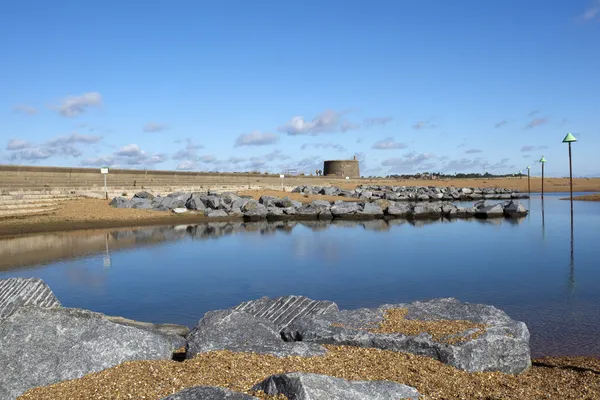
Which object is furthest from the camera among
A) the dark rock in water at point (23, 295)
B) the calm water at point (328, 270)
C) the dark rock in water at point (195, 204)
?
the dark rock in water at point (195, 204)

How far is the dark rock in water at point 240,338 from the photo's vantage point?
637 centimetres

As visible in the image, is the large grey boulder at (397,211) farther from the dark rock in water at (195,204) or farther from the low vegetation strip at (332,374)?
the low vegetation strip at (332,374)

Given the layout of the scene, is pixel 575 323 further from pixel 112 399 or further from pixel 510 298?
pixel 112 399

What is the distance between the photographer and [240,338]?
6.88 m

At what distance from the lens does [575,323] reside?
30.6 feet

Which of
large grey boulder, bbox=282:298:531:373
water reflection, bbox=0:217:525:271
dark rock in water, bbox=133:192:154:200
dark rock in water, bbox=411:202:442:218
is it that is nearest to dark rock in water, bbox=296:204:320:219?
water reflection, bbox=0:217:525:271

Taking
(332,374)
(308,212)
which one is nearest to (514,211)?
(308,212)

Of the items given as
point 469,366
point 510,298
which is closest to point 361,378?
point 469,366

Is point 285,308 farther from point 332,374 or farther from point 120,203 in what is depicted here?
point 120,203

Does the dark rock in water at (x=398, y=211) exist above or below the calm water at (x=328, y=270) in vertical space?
above

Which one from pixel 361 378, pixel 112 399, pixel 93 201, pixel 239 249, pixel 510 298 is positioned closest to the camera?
pixel 112 399

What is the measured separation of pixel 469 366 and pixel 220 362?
294 cm

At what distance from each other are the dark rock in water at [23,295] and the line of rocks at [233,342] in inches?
73.2

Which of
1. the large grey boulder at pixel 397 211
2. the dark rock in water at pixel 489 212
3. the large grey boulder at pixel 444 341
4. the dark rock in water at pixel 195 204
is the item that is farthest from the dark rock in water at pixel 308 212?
the large grey boulder at pixel 444 341
